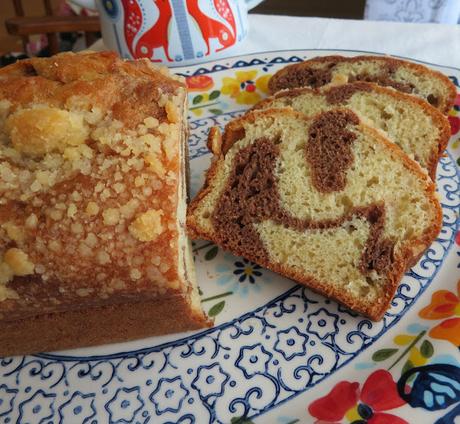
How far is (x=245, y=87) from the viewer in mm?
2393

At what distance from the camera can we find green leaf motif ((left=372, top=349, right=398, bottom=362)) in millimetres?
1454

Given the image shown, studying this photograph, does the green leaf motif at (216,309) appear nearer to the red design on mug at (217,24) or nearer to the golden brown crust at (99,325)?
the golden brown crust at (99,325)

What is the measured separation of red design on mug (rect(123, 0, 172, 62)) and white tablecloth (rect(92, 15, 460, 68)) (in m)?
0.45

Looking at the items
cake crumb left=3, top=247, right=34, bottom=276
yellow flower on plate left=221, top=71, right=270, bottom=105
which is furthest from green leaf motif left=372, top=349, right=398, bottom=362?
yellow flower on plate left=221, top=71, right=270, bottom=105

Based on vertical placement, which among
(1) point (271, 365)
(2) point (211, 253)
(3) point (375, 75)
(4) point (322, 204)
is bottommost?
(1) point (271, 365)

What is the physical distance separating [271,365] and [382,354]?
313 millimetres

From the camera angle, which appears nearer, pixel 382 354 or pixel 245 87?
pixel 382 354

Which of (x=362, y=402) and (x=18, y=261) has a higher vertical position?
(x=18, y=261)

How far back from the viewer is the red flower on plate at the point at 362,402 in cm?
130

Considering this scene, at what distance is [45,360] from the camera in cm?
158

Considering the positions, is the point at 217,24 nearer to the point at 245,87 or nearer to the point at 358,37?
the point at 245,87

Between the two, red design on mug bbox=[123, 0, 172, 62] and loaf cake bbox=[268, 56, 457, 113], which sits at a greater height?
red design on mug bbox=[123, 0, 172, 62]

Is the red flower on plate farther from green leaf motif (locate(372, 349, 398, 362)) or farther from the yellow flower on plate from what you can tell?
the yellow flower on plate

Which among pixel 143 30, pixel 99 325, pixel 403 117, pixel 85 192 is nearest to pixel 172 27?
pixel 143 30
